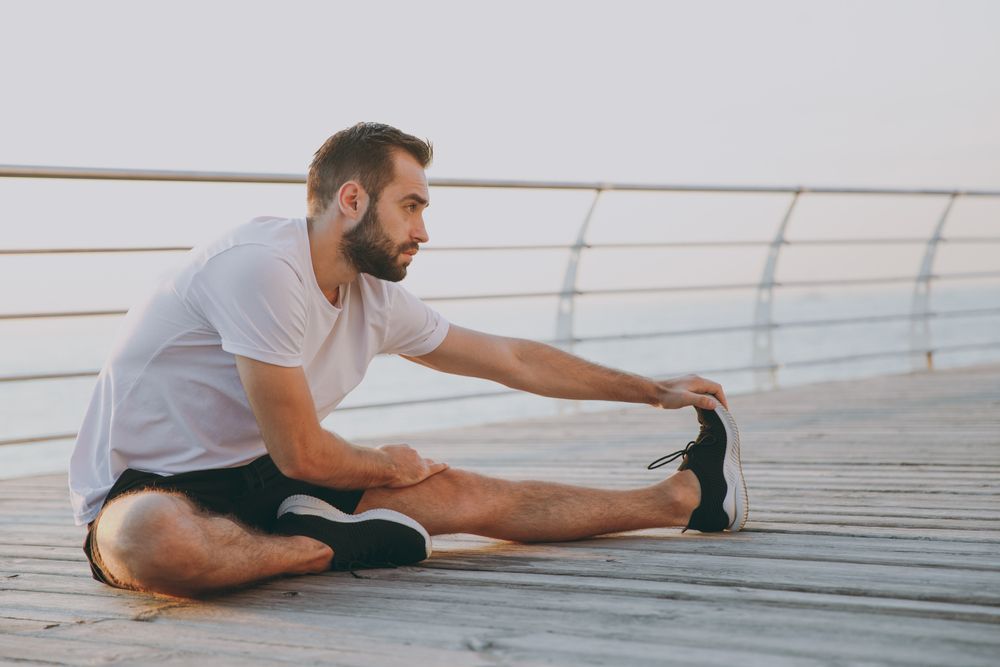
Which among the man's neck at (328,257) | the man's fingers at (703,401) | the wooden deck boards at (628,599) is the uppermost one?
the man's neck at (328,257)

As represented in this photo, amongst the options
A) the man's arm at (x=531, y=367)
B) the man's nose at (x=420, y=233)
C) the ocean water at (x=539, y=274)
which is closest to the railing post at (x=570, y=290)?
the ocean water at (x=539, y=274)

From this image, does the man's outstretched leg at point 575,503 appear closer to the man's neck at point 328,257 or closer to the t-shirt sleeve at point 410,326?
the t-shirt sleeve at point 410,326

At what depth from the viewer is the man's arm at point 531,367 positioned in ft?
7.82

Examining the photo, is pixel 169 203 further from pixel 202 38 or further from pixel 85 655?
pixel 85 655

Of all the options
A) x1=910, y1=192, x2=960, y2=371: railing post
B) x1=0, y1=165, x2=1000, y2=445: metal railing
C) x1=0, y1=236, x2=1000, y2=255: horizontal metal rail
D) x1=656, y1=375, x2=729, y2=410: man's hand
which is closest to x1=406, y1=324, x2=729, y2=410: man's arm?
x1=656, y1=375, x2=729, y2=410: man's hand

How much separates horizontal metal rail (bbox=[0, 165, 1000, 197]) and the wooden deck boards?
1.01 m

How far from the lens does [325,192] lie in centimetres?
213

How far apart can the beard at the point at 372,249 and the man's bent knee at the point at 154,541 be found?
1.71 feet

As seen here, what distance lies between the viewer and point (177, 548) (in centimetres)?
175

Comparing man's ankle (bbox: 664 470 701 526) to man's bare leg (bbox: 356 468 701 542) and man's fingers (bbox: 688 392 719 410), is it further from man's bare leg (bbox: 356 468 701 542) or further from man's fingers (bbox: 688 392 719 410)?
man's fingers (bbox: 688 392 719 410)

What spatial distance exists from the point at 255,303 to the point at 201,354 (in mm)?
171

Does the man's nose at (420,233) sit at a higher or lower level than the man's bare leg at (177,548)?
higher

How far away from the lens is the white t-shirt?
6.15ft

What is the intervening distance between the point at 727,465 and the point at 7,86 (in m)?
19.8
